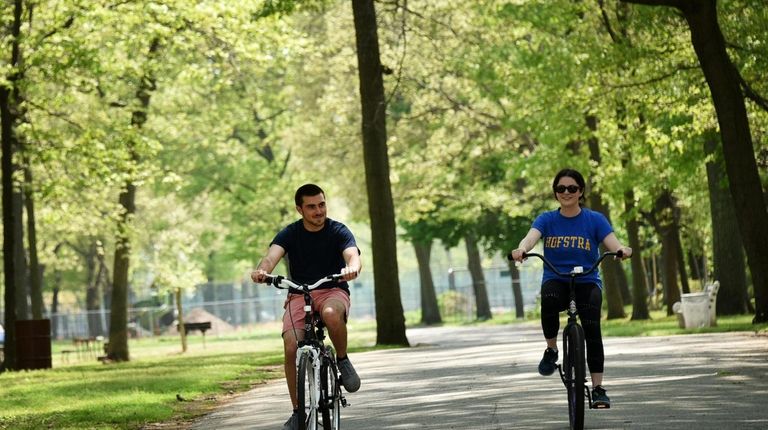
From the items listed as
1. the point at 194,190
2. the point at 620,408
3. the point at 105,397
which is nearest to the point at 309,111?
the point at 194,190

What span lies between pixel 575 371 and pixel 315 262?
201 centimetres

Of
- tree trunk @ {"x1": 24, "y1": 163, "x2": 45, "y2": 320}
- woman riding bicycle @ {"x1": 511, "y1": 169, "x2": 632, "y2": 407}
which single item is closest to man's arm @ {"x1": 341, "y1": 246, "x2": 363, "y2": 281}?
woman riding bicycle @ {"x1": 511, "y1": 169, "x2": 632, "y2": 407}

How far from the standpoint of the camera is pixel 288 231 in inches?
421

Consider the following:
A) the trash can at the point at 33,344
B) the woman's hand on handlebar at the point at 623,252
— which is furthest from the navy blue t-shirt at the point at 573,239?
the trash can at the point at 33,344

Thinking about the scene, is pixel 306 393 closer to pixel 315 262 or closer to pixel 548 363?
pixel 315 262

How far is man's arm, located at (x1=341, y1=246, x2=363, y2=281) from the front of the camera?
33.6 feet

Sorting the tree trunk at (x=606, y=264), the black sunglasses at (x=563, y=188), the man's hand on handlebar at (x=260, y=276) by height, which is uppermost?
the tree trunk at (x=606, y=264)

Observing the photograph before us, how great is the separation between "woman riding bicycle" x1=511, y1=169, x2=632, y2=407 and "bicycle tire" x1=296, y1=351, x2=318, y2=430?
1.93 m

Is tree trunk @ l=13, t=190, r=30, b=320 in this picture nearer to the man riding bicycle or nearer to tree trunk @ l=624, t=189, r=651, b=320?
tree trunk @ l=624, t=189, r=651, b=320

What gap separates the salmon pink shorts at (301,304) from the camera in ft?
34.6

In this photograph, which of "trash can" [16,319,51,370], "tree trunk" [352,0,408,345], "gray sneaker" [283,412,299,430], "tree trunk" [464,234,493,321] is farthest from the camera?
"tree trunk" [464,234,493,321]

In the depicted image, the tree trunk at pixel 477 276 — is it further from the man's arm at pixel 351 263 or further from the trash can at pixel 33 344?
the man's arm at pixel 351 263

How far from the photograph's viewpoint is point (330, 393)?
10.4 m

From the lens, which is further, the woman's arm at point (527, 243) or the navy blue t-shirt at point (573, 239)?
the navy blue t-shirt at point (573, 239)
